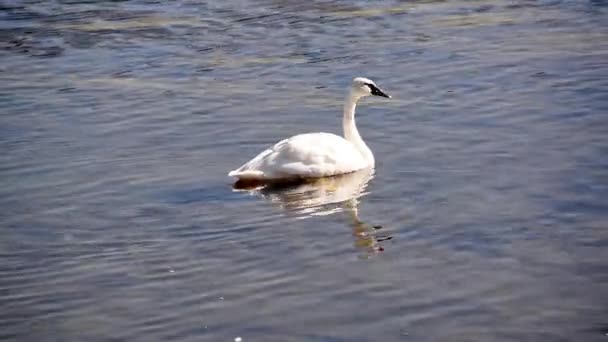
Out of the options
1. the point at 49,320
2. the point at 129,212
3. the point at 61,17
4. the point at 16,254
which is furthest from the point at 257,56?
the point at 49,320

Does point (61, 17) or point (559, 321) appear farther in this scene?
point (61, 17)

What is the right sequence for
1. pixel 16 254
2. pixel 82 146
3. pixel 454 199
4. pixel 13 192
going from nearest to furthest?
pixel 16 254 < pixel 454 199 < pixel 13 192 < pixel 82 146

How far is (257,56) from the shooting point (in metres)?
18.9

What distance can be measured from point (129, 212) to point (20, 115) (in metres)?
4.80

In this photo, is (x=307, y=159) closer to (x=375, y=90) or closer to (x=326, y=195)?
(x=326, y=195)

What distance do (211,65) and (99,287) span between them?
929 cm

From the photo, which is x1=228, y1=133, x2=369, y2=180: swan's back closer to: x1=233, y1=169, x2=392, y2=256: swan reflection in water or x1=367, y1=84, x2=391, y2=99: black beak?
x1=233, y1=169, x2=392, y2=256: swan reflection in water

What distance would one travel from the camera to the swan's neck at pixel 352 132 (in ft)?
42.9

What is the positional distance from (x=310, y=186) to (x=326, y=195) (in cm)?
41

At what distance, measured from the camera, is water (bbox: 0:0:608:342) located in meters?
8.89

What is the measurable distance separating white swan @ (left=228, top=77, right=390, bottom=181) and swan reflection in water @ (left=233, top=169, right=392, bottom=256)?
9 cm

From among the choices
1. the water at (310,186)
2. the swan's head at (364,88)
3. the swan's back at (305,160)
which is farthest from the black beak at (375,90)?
the swan's back at (305,160)

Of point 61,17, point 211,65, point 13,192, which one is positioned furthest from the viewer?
point 61,17

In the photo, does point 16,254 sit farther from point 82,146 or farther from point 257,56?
point 257,56
